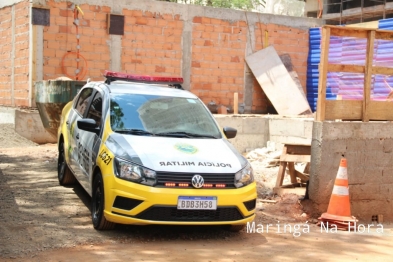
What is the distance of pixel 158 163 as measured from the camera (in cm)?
556

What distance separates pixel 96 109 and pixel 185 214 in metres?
2.15

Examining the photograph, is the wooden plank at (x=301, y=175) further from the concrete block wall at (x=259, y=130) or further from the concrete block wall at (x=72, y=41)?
the concrete block wall at (x=72, y=41)

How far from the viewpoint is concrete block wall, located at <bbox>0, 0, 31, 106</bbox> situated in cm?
1355

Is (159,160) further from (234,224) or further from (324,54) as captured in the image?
(324,54)

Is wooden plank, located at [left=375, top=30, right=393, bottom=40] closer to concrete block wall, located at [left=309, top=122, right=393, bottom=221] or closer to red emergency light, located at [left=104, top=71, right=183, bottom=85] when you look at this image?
concrete block wall, located at [left=309, top=122, right=393, bottom=221]

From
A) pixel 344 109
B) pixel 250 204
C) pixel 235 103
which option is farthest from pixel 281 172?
pixel 235 103

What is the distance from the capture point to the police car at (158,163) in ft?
18.0

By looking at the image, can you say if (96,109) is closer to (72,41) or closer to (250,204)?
(250,204)

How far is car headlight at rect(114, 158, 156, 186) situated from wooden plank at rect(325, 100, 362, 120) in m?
3.40

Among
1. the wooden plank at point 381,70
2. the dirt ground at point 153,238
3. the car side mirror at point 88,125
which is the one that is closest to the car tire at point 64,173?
the dirt ground at point 153,238

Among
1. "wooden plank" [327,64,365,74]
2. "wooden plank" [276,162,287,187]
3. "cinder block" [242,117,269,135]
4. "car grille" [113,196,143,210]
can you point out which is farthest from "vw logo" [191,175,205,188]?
"cinder block" [242,117,269,135]

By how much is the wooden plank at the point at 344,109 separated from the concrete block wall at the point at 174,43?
7776mm

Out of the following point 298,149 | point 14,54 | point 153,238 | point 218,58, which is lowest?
point 153,238

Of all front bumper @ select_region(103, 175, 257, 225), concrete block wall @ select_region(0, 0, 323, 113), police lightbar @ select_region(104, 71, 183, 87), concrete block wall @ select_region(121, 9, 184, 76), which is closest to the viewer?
front bumper @ select_region(103, 175, 257, 225)
